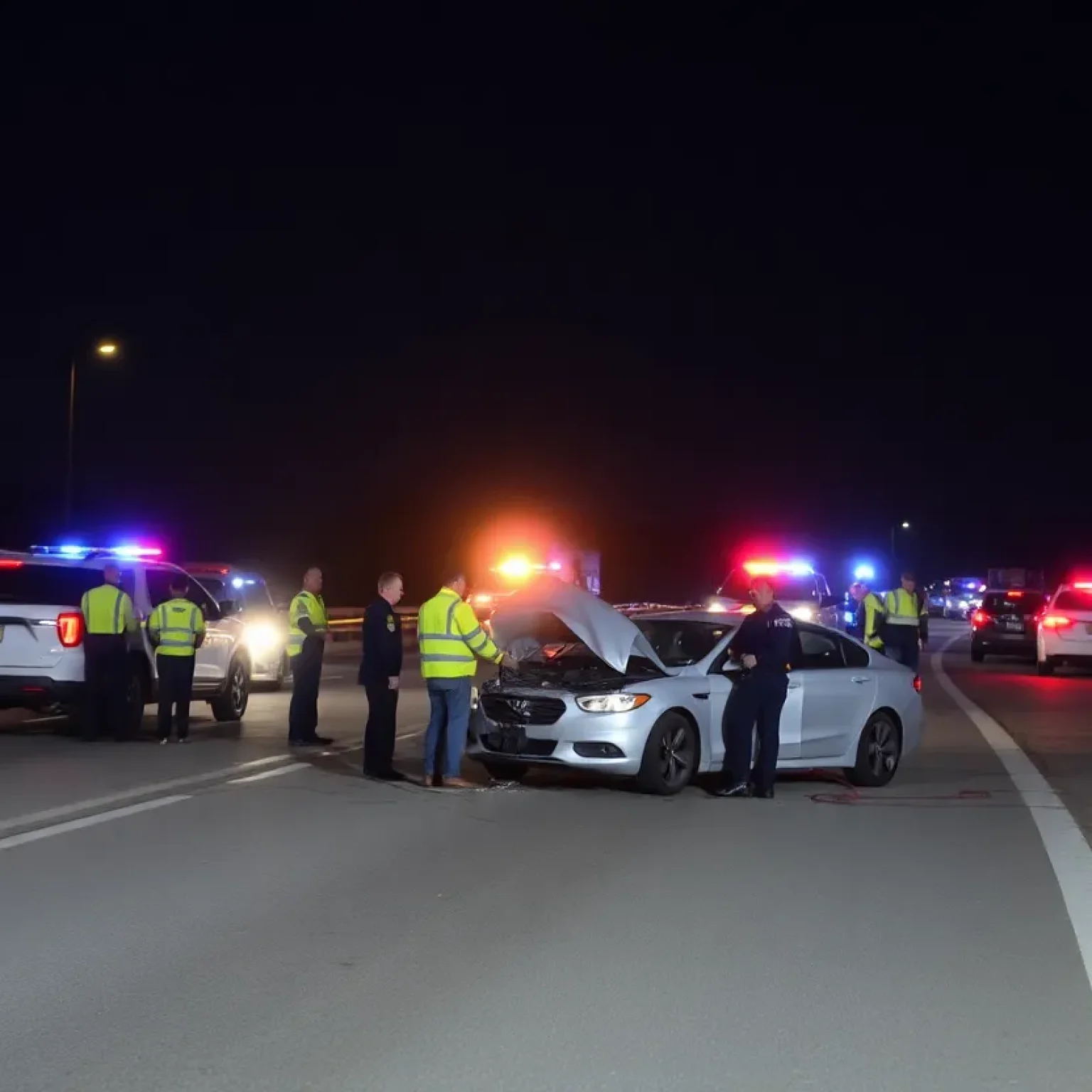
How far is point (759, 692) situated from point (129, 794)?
4832mm

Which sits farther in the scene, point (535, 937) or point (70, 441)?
point (70, 441)

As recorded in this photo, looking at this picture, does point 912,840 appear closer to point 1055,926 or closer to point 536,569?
point 1055,926

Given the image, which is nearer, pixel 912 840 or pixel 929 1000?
pixel 929 1000

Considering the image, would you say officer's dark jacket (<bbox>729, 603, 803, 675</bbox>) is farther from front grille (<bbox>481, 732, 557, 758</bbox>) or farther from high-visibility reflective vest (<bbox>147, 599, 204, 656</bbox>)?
high-visibility reflective vest (<bbox>147, 599, 204, 656</bbox>)

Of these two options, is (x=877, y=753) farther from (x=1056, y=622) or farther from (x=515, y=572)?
(x=515, y=572)

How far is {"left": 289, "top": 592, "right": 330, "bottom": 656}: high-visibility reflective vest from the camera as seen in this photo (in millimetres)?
17375

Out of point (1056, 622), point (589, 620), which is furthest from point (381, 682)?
point (1056, 622)

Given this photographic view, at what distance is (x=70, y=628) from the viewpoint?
1806 centimetres

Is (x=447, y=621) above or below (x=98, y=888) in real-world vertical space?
above

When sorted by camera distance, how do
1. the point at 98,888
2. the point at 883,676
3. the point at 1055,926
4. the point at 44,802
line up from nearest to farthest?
the point at 1055,926, the point at 98,888, the point at 44,802, the point at 883,676

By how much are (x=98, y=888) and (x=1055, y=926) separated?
4.89 meters

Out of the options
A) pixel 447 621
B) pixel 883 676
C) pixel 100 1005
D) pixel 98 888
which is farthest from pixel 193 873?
pixel 883 676

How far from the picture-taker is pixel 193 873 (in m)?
10.0

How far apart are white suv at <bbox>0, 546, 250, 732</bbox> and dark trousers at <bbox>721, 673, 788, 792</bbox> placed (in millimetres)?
7034
